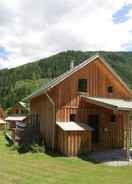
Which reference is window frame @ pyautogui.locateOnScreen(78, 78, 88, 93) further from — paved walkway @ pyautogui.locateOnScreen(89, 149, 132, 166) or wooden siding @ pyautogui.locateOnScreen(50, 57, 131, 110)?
paved walkway @ pyautogui.locateOnScreen(89, 149, 132, 166)

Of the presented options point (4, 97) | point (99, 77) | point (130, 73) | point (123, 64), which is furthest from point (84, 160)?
point (123, 64)

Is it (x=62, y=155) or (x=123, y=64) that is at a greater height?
(x=123, y=64)

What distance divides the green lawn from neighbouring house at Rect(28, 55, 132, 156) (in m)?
1.93

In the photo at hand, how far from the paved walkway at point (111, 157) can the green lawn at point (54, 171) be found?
80cm

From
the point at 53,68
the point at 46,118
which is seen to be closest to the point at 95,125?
the point at 46,118

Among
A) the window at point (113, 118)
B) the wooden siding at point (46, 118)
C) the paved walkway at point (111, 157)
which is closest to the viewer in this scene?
the paved walkway at point (111, 157)

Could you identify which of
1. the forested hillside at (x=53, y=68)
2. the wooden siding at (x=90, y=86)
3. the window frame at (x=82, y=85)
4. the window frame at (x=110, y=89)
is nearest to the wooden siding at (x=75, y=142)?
the wooden siding at (x=90, y=86)

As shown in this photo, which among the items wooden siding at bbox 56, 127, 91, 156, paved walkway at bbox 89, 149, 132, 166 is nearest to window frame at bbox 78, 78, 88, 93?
wooden siding at bbox 56, 127, 91, 156

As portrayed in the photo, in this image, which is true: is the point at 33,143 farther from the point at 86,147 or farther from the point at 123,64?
the point at 123,64

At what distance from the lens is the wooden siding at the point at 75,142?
19828 mm

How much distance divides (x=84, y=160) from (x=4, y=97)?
89326 millimetres

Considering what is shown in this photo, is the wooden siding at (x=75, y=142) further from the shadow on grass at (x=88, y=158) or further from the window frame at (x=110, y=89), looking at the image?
the window frame at (x=110, y=89)

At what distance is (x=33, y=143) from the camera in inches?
827

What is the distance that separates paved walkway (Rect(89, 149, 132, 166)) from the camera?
57.6 feet
